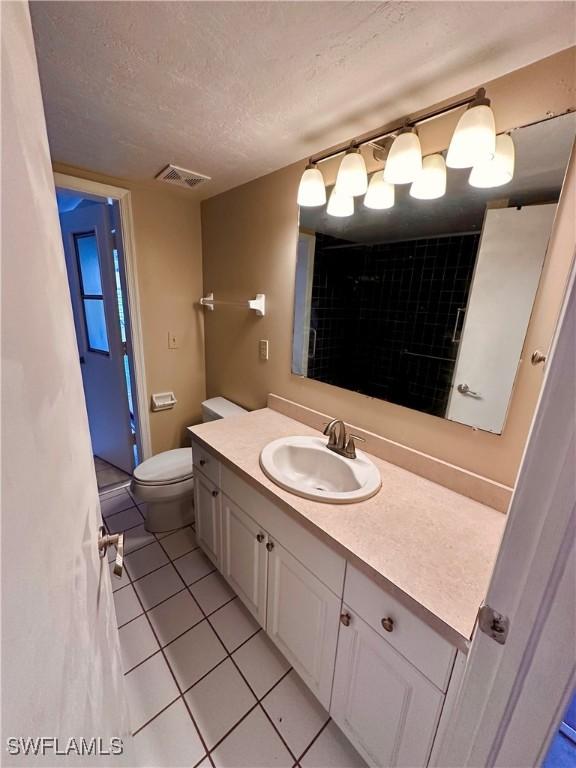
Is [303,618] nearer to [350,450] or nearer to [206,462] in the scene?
[350,450]

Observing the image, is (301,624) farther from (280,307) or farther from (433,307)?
(280,307)

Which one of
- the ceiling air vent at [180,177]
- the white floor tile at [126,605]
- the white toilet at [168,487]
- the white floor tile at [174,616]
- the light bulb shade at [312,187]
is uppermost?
the ceiling air vent at [180,177]

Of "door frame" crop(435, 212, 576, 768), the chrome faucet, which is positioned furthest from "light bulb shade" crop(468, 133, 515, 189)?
the chrome faucet

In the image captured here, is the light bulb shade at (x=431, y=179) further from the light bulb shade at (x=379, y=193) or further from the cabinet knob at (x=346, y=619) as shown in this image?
the cabinet knob at (x=346, y=619)

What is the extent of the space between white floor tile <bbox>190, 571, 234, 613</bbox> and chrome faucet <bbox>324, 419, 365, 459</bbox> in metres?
0.94

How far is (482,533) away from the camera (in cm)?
90

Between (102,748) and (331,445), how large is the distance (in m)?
1.00

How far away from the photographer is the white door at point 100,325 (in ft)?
6.48

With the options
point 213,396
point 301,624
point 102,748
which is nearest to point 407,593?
point 301,624

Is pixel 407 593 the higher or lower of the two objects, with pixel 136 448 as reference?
higher

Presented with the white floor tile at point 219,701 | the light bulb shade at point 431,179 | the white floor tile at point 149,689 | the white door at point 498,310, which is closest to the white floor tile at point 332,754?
the white floor tile at point 219,701

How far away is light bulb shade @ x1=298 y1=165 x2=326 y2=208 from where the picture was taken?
1.30 m

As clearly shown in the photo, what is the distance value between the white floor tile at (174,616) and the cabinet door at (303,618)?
17.3 inches

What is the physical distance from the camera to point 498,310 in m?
0.97
